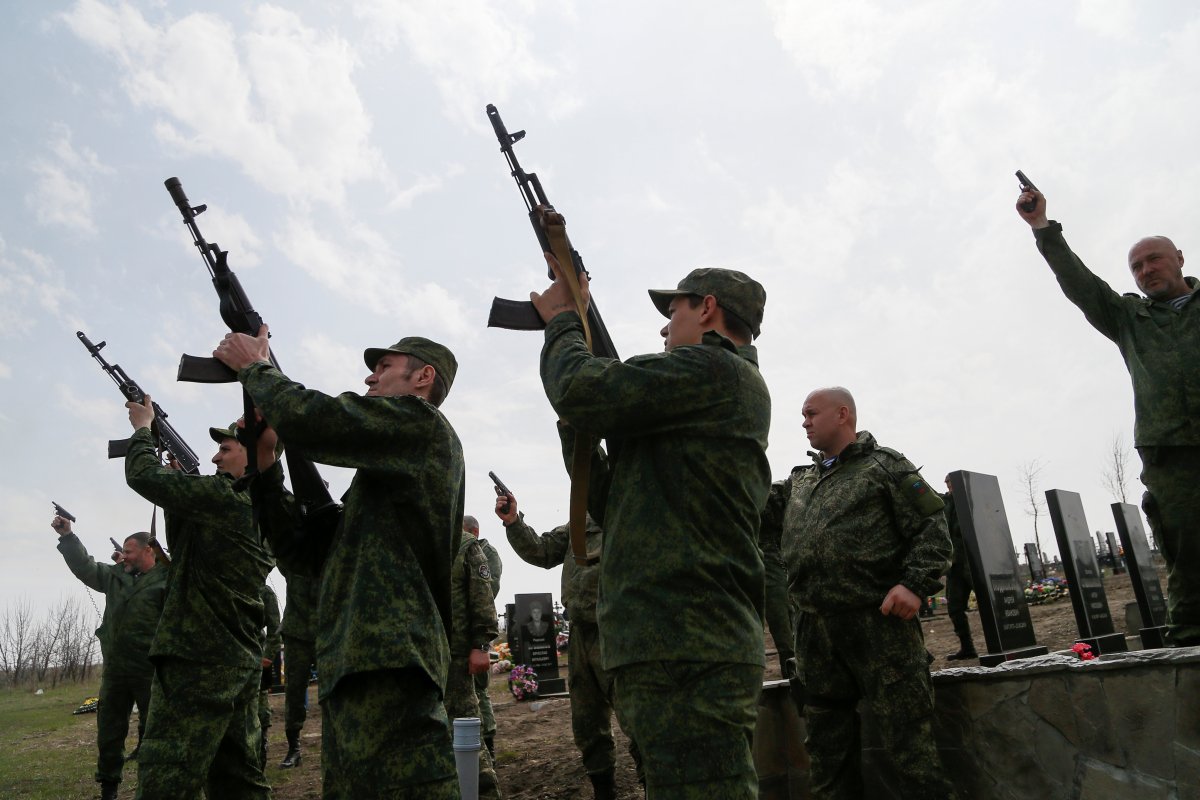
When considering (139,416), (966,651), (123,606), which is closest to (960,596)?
(966,651)

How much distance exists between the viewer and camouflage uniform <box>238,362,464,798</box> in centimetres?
266

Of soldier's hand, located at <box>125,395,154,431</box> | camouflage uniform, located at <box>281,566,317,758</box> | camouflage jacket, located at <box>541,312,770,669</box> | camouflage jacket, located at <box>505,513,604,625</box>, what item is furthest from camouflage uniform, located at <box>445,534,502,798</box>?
camouflage jacket, located at <box>541,312,770,669</box>

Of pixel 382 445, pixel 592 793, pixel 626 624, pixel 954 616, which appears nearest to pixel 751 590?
pixel 626 624

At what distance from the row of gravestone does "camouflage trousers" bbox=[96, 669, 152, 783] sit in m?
8.04

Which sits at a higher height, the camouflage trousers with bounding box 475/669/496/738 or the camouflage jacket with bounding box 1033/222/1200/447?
the camouflage jacket with bounding box 1033/222/1200/447

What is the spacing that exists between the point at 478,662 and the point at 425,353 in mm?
3148

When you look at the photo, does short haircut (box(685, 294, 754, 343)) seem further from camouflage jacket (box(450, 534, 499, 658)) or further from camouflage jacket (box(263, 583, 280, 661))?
camouflage jacket (box(263, 583, 280, 661))

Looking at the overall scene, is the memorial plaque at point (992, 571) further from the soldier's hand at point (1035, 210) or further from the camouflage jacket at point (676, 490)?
the camouflage jacket at point (676, 490)

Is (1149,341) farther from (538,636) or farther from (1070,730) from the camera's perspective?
(538,636)

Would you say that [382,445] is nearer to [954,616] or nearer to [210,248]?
[210,248]

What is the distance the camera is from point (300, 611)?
969cm

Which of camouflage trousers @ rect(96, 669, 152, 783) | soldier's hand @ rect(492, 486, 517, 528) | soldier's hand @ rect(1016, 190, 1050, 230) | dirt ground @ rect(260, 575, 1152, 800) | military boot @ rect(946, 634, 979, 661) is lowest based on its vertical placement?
dirt ground @ rect(260, 575, 1152, 800)

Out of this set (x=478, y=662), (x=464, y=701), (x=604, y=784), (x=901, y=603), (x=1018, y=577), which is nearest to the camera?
(x=901, y=603)

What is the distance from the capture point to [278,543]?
3443mm
